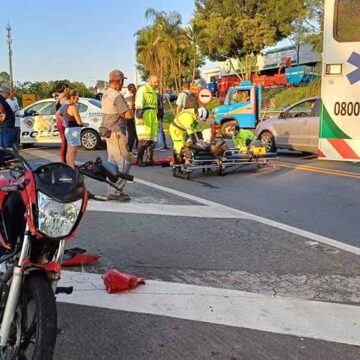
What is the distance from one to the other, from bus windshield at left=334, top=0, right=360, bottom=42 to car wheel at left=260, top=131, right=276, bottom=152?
943cm

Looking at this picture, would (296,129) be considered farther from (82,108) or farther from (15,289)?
(15,289)

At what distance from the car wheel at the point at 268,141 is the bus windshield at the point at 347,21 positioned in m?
9.43

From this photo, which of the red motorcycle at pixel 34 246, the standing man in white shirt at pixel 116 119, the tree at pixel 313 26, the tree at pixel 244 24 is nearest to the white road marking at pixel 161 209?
the standing man in white shirt at pixel 116 119

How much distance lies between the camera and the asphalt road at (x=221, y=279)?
3.60 meters

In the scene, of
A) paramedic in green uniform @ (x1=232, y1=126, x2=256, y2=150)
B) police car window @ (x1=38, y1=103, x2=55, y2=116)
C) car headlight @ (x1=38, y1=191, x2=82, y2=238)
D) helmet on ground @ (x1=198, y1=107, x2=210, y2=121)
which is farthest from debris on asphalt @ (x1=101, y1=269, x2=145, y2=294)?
police car window @ (x1=38, y1=103, x2=55, y2=116)

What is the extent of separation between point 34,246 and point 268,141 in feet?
44.3

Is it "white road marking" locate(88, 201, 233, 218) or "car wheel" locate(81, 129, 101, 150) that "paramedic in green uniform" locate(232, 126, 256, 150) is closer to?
"white road marking" locate(88, 201, 233, 218)

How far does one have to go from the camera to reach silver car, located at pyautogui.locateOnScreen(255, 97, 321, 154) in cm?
1430

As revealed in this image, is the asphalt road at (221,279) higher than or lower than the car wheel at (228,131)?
lower

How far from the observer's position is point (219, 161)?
431 inches

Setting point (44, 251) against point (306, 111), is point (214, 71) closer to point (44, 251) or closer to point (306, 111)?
point (306, 111)

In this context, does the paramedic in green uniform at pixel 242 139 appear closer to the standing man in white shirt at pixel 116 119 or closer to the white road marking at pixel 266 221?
the white road marking at pixel 266 221

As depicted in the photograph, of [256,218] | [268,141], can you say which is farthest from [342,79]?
[268,141]

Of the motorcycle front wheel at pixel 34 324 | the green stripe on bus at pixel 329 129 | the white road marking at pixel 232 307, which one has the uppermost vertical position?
the green stripe on bus at pixel 329 129
